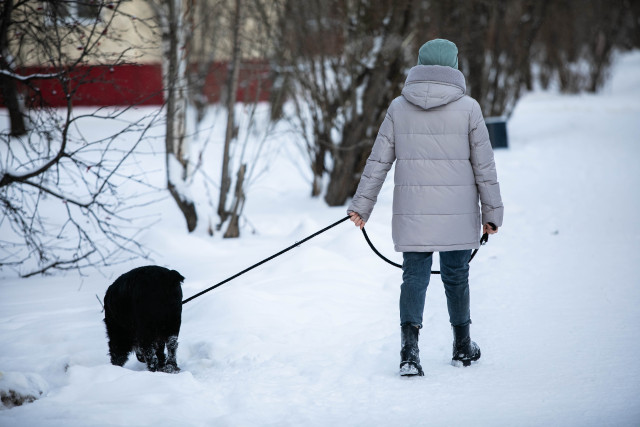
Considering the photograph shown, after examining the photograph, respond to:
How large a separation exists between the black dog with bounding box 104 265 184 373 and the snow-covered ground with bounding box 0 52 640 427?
0.19 metres

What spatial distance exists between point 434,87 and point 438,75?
6 centimetres

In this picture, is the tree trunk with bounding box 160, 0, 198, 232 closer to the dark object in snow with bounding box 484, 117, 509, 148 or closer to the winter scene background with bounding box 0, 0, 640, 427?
the winter scene background with bounding box 0, 0, 640, 427

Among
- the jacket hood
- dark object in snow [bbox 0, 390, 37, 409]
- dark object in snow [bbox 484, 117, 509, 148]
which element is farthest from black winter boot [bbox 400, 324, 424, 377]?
dark object in snow [bbox 484, 117, 509, 148]

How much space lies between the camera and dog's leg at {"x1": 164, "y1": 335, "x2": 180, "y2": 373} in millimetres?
3590

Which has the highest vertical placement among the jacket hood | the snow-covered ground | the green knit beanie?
the green knit beanie

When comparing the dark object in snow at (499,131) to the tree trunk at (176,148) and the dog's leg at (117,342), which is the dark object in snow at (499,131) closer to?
the tree trunk at (176,148)

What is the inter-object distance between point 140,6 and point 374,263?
1322cm

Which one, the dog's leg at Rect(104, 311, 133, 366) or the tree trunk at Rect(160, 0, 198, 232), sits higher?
the tree trunk at Rect(160, 0, 198, 232)

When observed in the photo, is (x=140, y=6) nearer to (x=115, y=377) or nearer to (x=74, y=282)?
(x=74, y=282)

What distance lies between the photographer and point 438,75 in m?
3.49

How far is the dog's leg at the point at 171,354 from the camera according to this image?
3.59 meters

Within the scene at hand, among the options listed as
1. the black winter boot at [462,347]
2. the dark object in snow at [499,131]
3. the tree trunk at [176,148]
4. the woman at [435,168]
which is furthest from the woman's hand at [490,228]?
the dark object in snow at [499,131]

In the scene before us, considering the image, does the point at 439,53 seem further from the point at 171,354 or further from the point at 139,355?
the point at 139,355

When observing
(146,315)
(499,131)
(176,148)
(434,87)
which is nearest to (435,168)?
(434,87)
